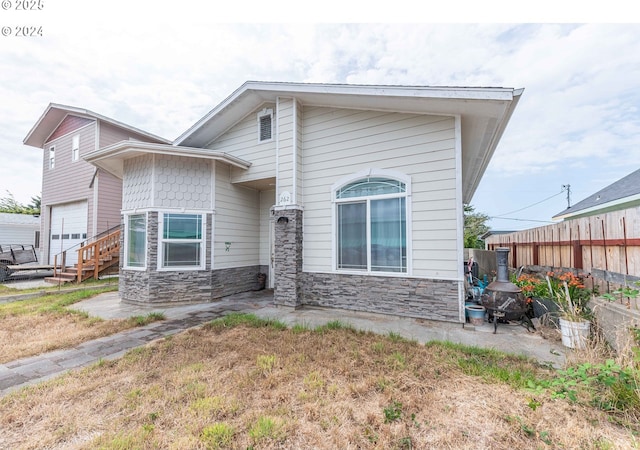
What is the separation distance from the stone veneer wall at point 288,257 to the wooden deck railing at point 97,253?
8.04 metres

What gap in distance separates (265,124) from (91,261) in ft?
27.9

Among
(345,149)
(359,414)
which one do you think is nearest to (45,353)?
(359,414)

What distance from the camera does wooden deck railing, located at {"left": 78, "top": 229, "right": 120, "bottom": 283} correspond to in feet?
31.6

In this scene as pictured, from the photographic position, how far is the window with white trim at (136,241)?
6.71m

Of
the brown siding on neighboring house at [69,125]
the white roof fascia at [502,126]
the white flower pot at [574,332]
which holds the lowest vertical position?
the white flower pot at [574,332]

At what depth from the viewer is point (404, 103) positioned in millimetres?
5160

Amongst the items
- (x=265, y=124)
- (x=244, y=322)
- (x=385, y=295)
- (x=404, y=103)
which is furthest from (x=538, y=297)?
(x=265, y=124)

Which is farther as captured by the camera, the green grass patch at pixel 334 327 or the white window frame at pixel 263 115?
the white window frame at pixel 263 115

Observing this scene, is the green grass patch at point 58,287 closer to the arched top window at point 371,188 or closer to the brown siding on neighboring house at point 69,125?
the brown siding on neighboring house at point 69,125

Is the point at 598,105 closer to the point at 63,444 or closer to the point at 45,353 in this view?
the point at 63,444

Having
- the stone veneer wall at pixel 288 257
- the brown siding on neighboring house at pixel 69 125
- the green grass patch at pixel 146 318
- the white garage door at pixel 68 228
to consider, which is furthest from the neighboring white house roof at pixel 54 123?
the green grass patch at pixel 146 318

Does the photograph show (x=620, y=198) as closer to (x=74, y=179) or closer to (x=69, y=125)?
(x=74, y=179)

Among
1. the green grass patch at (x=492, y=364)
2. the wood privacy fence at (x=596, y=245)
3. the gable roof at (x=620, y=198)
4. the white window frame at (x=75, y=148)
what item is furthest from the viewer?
the white window frame at (x=75, y=148)

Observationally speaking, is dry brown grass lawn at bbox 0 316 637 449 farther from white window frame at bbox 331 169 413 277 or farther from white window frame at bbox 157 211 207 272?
white window frame at bbox 157 211 207 272
